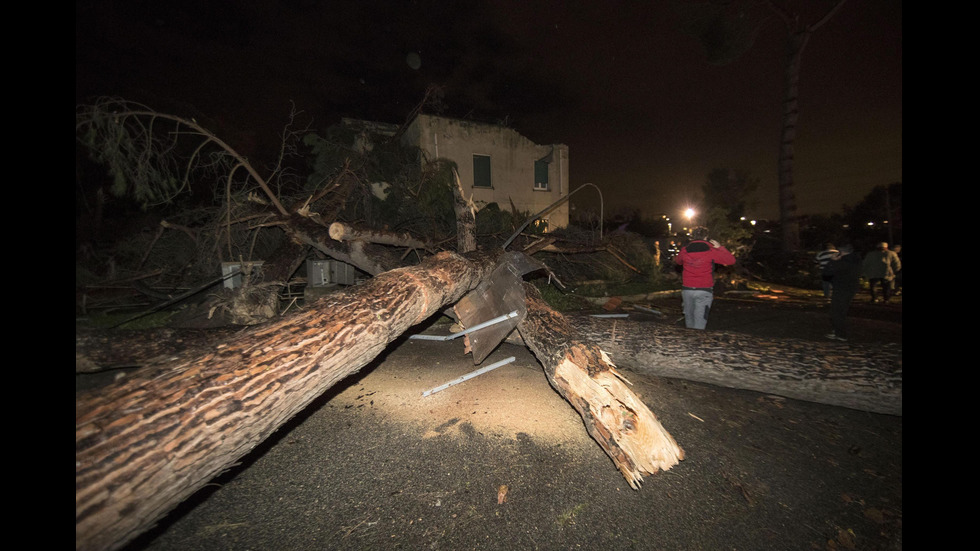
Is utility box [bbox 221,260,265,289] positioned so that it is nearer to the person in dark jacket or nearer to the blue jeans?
the blue jeans

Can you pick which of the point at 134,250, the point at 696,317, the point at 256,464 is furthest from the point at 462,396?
the point at 134,250

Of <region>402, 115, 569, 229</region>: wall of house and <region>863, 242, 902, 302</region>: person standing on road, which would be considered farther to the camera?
<region>402, 115, 569, 229</region>: wall of house

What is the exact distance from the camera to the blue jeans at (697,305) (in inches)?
181

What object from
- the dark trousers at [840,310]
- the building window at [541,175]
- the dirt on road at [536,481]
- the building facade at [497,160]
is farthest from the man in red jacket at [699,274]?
the building window at [541,175]

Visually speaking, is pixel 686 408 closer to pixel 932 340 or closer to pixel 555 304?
pixel 932 340

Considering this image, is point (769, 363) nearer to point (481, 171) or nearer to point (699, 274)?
point (699, 274)

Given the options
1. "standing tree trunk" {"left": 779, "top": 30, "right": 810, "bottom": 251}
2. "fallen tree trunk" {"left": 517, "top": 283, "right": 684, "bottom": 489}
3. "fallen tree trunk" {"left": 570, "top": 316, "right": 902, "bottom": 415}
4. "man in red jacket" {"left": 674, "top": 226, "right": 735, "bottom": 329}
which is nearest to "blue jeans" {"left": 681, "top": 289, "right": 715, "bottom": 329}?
"man in red jacket" {"left": 674, "top": 226, "right": 735, "bottom": 329}

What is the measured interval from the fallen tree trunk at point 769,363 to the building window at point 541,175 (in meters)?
12.6

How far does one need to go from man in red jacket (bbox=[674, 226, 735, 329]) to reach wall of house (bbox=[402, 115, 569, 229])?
9.32 meters

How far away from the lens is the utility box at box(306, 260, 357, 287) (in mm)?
6758

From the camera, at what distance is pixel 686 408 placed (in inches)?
126

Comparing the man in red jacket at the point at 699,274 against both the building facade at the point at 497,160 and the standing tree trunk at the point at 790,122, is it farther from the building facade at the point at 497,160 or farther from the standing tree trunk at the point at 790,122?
the standing tree trunk at the point at 790,122

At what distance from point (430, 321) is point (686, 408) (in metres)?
3.76

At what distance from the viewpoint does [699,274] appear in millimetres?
4559
